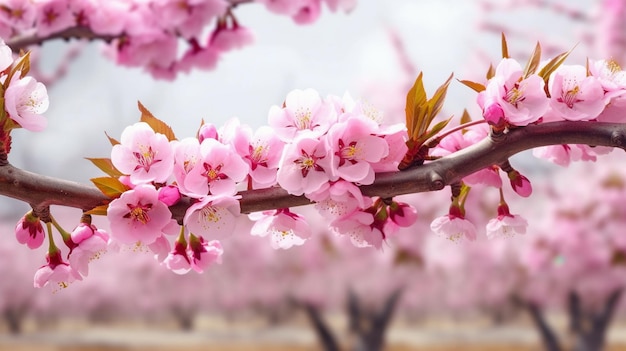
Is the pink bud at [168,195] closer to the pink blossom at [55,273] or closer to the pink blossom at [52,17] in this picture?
the pink blossom at [55,273]

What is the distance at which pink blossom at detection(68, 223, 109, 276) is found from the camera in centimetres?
55

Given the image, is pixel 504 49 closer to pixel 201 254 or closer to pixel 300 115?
pixel 300 115

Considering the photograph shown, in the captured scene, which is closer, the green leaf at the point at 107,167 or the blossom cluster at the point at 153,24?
the green leaf at the point at 107,167

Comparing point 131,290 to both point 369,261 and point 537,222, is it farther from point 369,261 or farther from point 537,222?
point 537,222

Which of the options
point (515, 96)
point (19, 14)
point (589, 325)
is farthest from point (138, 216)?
point (589, 325)

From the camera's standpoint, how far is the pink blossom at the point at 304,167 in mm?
507

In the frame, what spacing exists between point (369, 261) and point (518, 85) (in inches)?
181

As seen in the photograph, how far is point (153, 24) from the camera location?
1.31m

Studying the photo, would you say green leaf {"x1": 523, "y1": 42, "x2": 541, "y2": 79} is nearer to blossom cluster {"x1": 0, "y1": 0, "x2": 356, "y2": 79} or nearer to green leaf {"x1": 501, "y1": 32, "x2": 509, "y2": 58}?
green leaf {"x1": 501, "y1": 32, "x2": 509, "y2": 58}

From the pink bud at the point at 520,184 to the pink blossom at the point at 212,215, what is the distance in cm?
26

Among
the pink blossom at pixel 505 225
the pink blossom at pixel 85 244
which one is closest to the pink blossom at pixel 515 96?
the pink blossom at pixel 505 225

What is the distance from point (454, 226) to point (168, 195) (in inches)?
11.0

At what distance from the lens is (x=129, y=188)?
0.53 meters

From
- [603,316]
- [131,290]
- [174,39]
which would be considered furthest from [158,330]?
[174,39]
